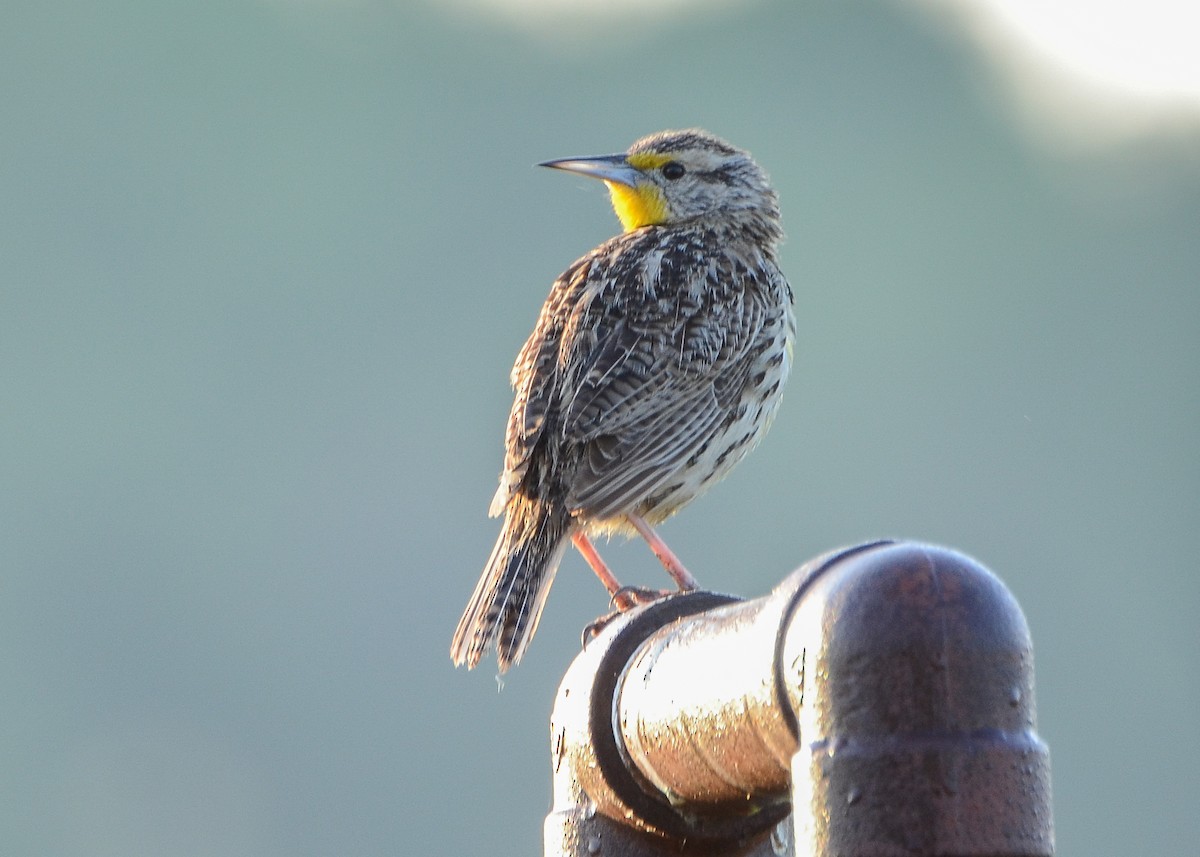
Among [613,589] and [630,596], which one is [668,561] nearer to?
[613,589]

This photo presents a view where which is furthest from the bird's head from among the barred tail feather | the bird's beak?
the barred tail feather

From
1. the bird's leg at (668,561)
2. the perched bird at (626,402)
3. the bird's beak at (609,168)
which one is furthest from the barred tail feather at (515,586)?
the bird's beak at (609,168)

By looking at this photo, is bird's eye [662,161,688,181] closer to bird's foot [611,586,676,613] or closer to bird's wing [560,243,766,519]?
bird's wing [560,243,766,519]

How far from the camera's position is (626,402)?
5230 mm

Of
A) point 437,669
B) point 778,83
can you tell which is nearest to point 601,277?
point 437,669

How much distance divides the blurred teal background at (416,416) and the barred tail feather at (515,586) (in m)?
19.7

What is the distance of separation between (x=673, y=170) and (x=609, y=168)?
0.18 m

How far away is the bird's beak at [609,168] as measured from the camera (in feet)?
20.2

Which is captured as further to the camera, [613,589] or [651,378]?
[651,378]

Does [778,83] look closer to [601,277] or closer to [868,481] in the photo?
[868,481]

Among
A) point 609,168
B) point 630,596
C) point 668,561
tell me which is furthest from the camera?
point 609,168

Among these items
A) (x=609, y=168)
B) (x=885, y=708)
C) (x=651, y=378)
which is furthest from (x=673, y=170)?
(x=885, y=708)

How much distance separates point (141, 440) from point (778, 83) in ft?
149

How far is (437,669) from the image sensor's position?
38656mm
